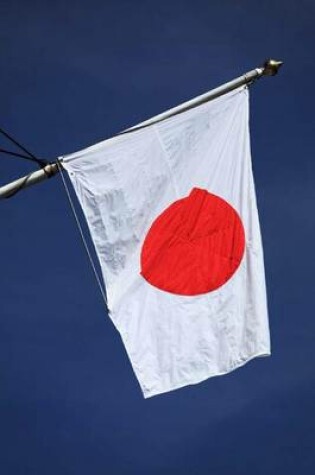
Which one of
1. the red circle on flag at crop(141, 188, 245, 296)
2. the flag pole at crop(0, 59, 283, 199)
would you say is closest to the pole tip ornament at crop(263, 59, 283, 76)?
the flag pole at crop(0, 59, 283, 199)

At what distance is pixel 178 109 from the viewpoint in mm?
16828

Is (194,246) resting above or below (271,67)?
below

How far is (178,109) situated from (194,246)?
273 cm

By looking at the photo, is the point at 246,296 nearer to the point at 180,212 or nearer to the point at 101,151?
the point at 180,212

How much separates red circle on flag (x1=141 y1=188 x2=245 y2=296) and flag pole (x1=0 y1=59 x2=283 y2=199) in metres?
1.62

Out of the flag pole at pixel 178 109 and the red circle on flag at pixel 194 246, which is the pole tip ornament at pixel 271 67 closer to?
the flag pole at pixel 178 109

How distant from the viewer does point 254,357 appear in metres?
15.7

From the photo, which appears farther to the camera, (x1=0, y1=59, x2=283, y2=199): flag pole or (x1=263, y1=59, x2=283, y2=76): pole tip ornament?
(x1=263, y1=59, x2=283, y2=76): pole tip ornament

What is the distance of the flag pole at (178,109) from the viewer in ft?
49.1

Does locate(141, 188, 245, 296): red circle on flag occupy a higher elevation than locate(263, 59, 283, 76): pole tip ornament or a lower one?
lower

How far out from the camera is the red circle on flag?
52.3 ft

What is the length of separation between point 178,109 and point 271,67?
256cm

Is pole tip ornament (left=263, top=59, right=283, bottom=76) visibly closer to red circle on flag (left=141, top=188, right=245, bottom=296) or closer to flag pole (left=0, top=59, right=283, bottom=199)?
flag pole (left=0, top=59, right=283, bottom=199)

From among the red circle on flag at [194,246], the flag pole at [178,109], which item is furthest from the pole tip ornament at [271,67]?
the red circle on flag at [194,246]
